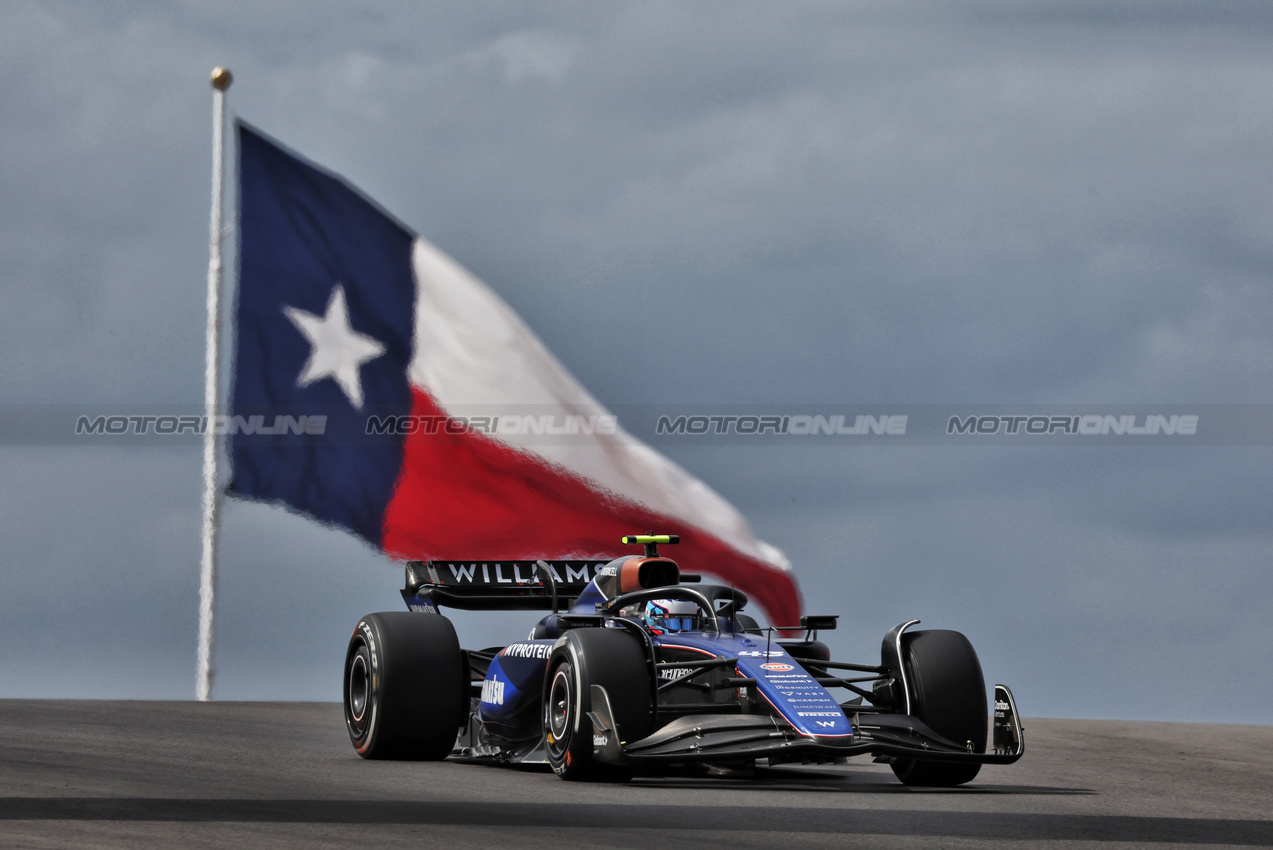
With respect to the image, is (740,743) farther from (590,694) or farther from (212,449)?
(212,449)

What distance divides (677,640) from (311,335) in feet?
30.9

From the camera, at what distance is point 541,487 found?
20.1 metres

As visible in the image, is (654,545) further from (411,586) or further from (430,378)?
(430,378)

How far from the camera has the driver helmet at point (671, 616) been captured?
13844mm

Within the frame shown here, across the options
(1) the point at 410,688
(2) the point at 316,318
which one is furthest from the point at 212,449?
(1) the point at 410,688

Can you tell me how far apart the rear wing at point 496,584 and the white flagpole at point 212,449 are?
6.44m

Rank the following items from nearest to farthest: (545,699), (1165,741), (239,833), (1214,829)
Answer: (239,833), (1214,829), (545,699), (1165,741)

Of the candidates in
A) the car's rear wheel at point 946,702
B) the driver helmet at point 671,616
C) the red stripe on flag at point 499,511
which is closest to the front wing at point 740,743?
the car's rear wheel at point 946,702

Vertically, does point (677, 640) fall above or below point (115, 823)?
above

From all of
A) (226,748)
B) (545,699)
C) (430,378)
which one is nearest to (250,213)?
(430,378)

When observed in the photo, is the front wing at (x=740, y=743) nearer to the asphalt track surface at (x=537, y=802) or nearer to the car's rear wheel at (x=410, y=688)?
the asphalt track surface at (x=537, y=802)

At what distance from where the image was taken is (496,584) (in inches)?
645

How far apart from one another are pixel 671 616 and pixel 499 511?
6.80m

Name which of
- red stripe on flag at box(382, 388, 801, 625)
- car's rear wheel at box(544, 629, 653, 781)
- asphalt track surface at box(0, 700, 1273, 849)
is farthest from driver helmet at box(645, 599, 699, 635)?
red stripe on flag at box(382, 388, 801, 625)
